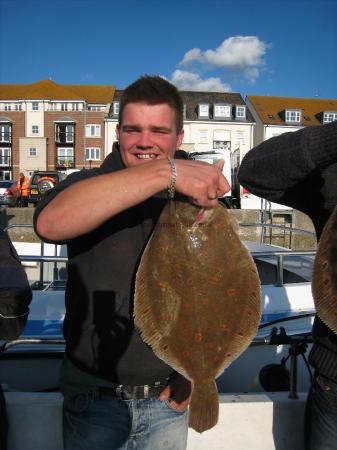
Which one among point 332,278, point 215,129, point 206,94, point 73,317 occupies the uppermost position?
point 206,94

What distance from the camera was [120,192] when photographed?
1.56m

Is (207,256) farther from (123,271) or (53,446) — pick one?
(53,446)

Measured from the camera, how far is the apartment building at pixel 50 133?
5172 cm

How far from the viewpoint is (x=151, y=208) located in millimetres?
1984

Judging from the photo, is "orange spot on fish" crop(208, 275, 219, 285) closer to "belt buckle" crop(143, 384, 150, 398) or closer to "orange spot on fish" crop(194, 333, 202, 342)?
"orange spot on fish" crop(194, 333, 202, 342)

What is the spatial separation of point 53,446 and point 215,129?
48128 mm

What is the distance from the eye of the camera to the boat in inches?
98.3

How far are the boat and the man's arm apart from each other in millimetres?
1391

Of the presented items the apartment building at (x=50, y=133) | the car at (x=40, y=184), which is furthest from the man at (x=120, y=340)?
the apartment building at (x=50, y=133)

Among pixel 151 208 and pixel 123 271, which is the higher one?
pixel 151 208

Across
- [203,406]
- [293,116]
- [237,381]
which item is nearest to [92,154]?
[293,116]

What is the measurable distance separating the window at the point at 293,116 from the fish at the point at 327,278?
5205 centimetres

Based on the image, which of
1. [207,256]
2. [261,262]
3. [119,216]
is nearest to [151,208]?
[119,216]

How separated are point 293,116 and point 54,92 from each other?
3113cm
